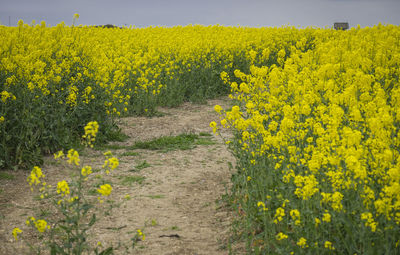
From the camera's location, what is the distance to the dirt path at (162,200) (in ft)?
15.7

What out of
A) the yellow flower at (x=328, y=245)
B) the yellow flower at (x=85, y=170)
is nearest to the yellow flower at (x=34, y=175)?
the yellow flower at (x=85, y=170)

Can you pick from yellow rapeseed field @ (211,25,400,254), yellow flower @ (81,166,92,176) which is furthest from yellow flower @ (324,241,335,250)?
yellow flower @ (81,166,92,176)

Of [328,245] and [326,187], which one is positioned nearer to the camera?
[328,245]

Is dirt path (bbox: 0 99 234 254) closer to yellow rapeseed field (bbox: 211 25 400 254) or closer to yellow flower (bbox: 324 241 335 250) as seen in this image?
yellow rapeseed field (bbox: 211 25 400 254)

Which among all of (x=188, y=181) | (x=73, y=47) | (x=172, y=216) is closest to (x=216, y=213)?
(x=172, y=216)

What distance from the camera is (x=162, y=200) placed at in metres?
5.98

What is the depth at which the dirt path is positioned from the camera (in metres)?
4.79

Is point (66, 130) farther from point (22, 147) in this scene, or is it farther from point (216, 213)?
point (216, 213)

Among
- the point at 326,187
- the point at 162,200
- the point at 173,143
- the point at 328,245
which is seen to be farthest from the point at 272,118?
the point at 328,245

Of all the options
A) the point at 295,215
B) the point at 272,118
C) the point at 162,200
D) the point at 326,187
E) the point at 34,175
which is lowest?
the point at 162,200

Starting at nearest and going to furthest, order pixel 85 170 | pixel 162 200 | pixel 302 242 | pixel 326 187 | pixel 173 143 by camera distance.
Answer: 1. pixel 302 242
2. pixel 85 170
3. pixel 326 187
4. pixel 162 200
5. pixel 173 143

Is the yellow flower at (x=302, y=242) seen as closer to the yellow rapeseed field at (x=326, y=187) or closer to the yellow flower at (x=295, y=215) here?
the yellow rapeseed field at (x=326, y=187)

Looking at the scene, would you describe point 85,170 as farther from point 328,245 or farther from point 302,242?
point 328,245

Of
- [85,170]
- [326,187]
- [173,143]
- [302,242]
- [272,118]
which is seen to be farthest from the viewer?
[173,143]
